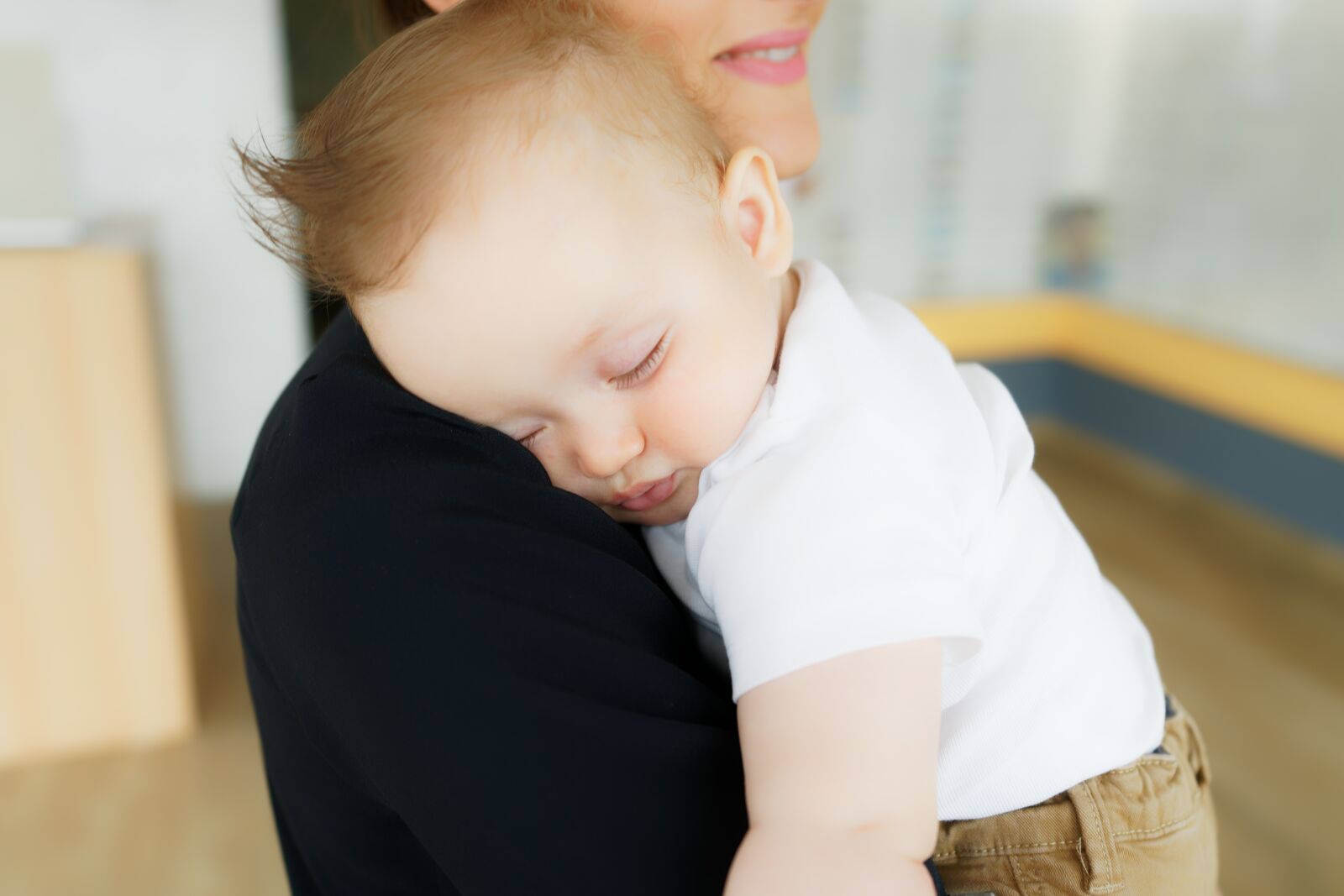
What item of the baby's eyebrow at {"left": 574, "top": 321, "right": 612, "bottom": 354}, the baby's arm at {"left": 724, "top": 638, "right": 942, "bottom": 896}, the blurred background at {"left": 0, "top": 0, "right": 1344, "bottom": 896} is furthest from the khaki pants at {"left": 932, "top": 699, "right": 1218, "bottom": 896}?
the blurred background at {"left": 0, "top": 0, "right": 1344, "bottom": 896}

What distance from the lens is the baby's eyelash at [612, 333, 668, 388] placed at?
2.35 ft

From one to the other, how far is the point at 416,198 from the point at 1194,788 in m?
0.72

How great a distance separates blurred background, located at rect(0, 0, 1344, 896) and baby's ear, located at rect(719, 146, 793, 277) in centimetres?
65

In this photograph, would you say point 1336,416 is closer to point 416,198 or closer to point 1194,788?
point 1194,788

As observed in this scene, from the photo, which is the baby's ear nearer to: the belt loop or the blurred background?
the belt loop

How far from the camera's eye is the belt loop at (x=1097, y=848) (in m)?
0.75

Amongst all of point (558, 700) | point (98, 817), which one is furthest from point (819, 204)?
point (558, 700)

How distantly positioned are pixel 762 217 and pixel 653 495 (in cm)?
21

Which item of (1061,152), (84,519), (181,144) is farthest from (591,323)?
(1061,152)

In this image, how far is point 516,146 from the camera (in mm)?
667

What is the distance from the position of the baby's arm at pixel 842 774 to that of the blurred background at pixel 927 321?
956mm

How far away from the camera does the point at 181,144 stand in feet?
8.55

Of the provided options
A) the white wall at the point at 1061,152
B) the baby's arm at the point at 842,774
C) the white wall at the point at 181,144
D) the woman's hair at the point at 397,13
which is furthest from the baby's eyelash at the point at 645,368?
the white wall at the point at 1061,152

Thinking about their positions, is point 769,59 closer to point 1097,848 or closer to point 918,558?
point 918,558
